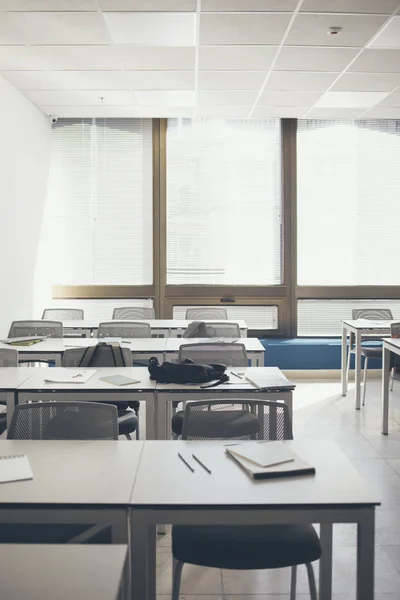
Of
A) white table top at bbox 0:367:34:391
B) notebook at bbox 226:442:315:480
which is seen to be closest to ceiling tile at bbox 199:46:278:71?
white table top at bbox 0:367:34:391

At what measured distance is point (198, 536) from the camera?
7.67ft

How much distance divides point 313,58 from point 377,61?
613 mm

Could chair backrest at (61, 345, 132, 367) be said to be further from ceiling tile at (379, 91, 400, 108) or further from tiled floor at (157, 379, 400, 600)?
ceiling tile at (379, 91, 400, 108)

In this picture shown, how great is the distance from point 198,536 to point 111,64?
16.1 ft

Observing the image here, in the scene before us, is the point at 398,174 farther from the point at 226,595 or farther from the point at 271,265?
the point at 226,595

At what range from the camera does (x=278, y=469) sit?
2268 millimetres

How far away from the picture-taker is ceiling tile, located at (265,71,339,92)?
21.3ft

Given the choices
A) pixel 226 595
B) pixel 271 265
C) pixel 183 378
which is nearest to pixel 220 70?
pixel 271 265

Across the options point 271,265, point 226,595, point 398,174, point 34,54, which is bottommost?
point 226,595

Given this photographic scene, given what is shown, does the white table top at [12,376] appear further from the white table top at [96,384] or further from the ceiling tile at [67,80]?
the ceiling tile at [67,80]

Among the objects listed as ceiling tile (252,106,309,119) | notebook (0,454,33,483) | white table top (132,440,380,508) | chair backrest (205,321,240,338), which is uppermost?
ceiling tile (252,106,309,119)

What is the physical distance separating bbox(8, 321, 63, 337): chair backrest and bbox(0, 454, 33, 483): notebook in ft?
12.3

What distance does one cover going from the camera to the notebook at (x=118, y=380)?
388 centimetres

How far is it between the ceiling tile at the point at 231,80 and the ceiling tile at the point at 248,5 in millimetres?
1584
